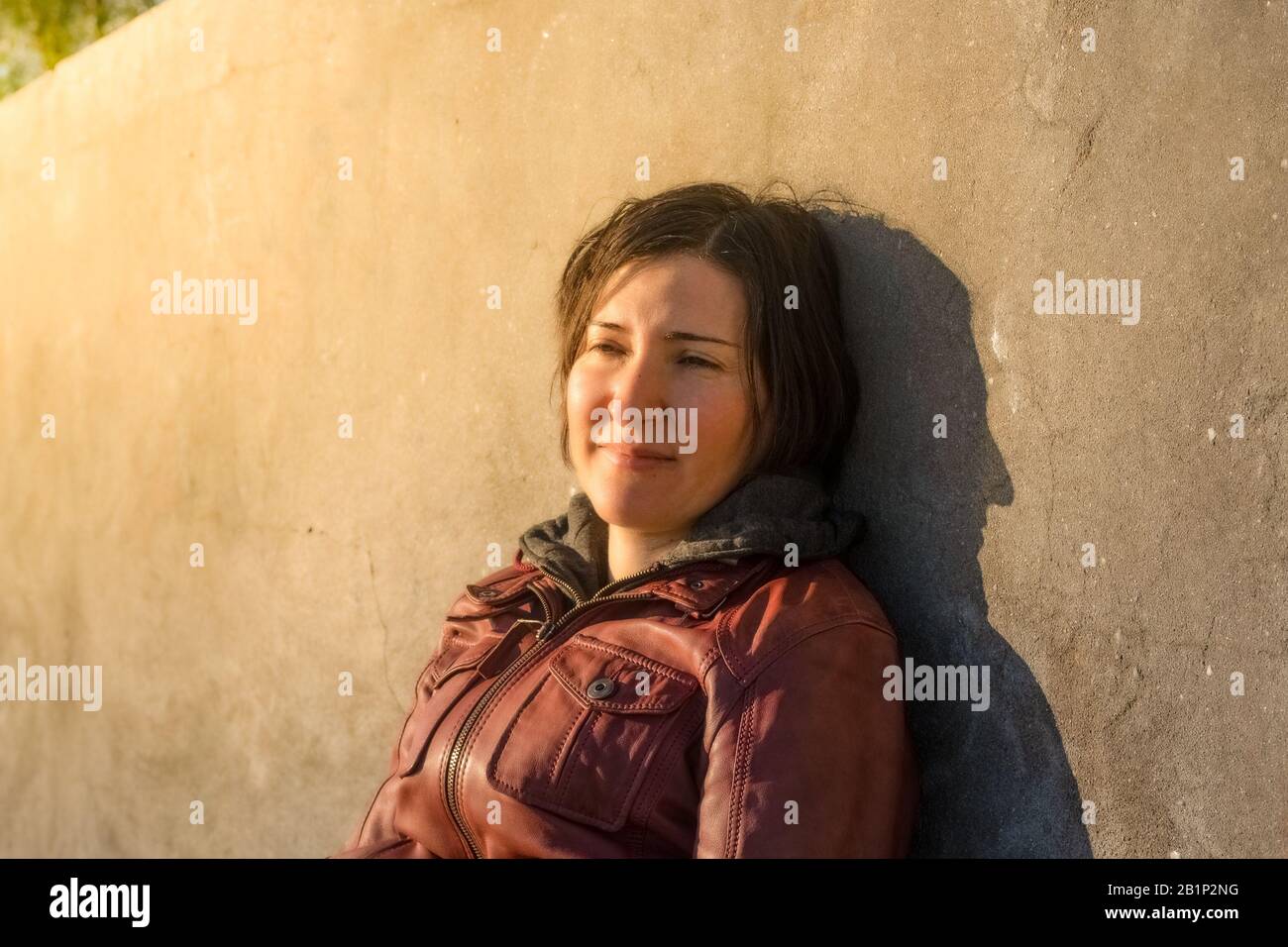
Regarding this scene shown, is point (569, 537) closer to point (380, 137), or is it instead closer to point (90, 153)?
point (380, 137)

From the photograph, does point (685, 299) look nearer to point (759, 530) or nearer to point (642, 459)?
point (642, 459)

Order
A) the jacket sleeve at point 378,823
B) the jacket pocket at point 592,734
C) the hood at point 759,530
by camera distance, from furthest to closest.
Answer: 1. the jacket sleeve at point 378,823
2. the hood at point 759,530
3. the jacket pocket at point 592,734

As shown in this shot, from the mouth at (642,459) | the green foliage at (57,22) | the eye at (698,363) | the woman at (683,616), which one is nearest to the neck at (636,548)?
the woman at (683,616)

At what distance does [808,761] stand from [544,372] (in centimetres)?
136

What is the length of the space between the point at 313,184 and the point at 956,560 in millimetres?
2204

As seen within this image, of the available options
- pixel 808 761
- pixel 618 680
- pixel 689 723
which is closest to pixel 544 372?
pixel 618 680

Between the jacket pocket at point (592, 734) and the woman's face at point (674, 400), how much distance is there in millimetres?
276

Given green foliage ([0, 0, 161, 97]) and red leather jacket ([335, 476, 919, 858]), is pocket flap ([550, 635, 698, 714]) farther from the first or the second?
green foliage ([0, 0, 161, 97])

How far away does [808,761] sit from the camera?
73.8 inches

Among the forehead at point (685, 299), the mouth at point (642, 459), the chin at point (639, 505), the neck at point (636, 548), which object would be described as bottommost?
the neck at point (636, 548)

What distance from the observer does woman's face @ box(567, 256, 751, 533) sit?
2240 millimetres

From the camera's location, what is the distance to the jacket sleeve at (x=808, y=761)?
186 centimetres

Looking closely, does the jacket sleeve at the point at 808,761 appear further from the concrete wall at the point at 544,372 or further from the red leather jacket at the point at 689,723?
the concrete wall at the point at 544,372
